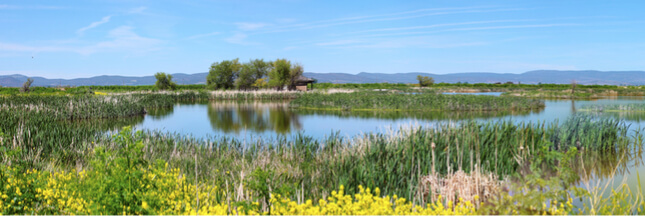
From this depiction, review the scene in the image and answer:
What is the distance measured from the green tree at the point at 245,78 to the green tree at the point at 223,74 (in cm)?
88

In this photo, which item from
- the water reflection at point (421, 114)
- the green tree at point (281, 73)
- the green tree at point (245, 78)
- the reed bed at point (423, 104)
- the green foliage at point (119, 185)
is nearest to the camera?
the green foliage at point (119, 185)

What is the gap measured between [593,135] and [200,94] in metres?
39.7

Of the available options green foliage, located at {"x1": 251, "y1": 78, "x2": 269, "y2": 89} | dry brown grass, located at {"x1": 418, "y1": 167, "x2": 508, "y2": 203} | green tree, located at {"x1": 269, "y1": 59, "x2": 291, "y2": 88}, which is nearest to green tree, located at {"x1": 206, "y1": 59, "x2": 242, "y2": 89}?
green foliage, located at {"x1": 251, "y1": 78, "x2": 269, "y2": 89}

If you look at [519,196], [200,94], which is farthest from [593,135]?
[200,94]

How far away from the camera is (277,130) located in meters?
18.1

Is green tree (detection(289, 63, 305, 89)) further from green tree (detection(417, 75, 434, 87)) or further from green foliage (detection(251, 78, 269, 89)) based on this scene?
green tree (detection(417, 75, 434, 87))

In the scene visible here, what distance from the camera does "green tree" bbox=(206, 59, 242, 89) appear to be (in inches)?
2216

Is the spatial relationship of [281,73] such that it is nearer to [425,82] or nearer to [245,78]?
[245,78]

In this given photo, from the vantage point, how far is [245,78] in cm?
5681

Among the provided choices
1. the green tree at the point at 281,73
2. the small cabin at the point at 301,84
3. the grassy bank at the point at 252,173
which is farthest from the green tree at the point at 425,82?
the grassy bank at the point at 252,173

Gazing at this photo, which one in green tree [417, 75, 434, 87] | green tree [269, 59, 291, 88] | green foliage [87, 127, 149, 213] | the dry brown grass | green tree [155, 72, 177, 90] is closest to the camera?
green foliage [87, 127, 149, 213]

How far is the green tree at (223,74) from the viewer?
185ft

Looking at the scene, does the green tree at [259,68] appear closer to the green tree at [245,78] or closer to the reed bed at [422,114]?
the green tree at [245,78]

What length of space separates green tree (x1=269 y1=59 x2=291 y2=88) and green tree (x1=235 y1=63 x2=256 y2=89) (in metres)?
5.80
